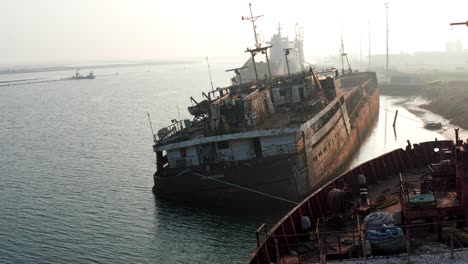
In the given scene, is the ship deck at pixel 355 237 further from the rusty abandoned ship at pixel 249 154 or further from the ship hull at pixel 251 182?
the rusty abandoned ship at pixel 249 154

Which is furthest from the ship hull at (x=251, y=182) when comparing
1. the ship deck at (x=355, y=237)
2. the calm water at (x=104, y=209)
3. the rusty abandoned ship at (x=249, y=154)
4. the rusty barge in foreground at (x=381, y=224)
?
the ship deck at (x=355, y=237)

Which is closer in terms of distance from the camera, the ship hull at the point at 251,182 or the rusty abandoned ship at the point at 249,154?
the ship hull at the point at 251,182

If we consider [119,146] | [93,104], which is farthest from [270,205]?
[93,104]

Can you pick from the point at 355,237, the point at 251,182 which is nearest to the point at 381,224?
the point at 355,237

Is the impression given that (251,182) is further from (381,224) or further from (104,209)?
(381,224)

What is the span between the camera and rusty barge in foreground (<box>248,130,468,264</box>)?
13.8 meters

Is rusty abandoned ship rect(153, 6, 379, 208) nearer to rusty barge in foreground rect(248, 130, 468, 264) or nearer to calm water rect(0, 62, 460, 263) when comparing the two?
calm water rect(0, 62, 460, 263)

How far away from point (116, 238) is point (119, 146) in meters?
29.0

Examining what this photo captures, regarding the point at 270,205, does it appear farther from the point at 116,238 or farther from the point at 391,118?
the point at 391,118

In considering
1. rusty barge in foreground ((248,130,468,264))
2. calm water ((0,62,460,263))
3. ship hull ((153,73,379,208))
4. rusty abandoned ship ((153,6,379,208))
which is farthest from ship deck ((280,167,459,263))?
rusty abandoned ship ((153,6,379,208))

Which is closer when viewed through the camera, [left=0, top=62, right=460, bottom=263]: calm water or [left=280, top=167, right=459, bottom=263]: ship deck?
[left=280, top=167, right=459, bottom=263]: ship deck

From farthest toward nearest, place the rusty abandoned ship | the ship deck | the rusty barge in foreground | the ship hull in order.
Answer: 1. the rusty abandoned ship
2. the ship hull
3. the ship deck
4. the rusty barge in foreground

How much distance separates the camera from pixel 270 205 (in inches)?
1246

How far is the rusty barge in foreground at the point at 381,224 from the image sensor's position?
13.8 metres
